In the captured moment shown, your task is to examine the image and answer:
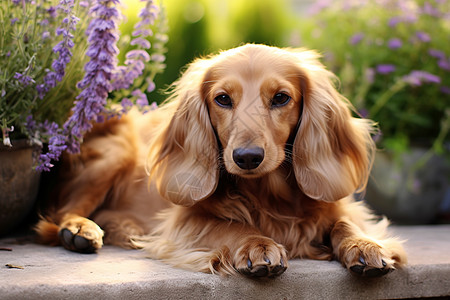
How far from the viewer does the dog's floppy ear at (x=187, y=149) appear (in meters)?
2.37

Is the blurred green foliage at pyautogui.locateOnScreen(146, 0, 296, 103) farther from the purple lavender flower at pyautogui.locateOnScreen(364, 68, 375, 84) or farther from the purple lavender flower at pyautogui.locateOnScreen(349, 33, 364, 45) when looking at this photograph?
the purple lavender flower at pyautogui.locateOnScreen(364, 68, 375, 84)

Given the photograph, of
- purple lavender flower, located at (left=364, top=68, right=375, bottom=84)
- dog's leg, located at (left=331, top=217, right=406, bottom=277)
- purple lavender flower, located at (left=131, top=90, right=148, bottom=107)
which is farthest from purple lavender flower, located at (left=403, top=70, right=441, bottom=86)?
purple lavender flower, located at (left=131, top=90, right=148, bottom=107)

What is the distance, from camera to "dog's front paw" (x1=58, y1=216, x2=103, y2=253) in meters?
2.42

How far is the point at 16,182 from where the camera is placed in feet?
8.21

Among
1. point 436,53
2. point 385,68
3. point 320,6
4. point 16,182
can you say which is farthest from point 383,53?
point 16,182

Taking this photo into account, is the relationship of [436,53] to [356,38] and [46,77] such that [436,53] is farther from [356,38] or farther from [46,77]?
[46,77]

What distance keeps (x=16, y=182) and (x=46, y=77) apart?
519 mm

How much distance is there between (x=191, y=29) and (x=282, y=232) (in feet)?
10.3

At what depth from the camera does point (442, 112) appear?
423 cm

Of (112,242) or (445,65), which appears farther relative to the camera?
(445,65)

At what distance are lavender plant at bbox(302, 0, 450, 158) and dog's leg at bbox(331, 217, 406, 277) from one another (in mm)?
1722

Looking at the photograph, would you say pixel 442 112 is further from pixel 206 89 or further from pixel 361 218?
pixel 206 89

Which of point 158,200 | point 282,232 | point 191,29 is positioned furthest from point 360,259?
point 191,29

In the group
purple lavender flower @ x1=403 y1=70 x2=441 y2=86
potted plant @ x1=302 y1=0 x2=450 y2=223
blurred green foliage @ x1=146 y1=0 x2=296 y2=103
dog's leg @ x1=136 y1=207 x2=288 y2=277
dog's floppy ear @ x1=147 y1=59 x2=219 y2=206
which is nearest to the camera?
dog's leg @ x1=136 y1=207 x2=288 y2=277
